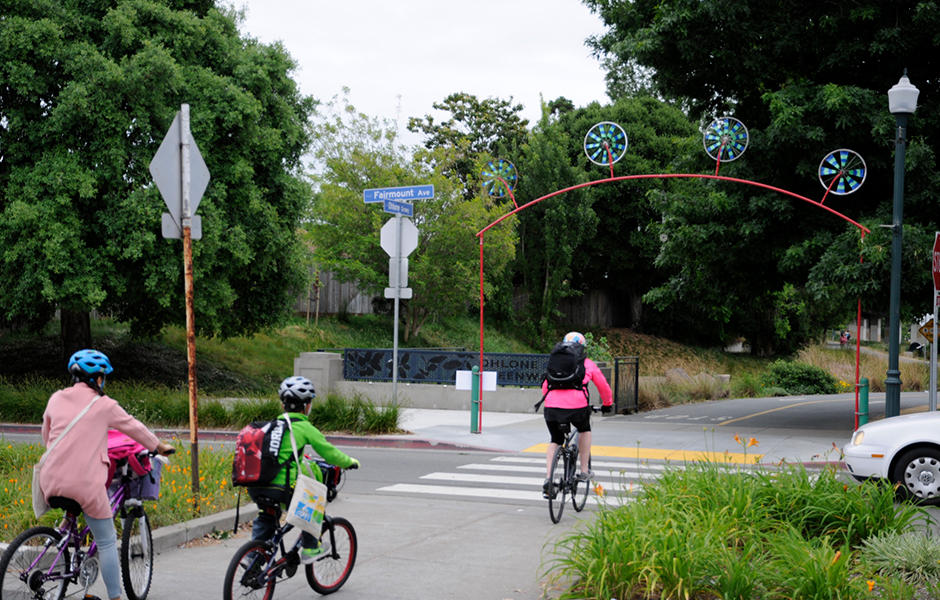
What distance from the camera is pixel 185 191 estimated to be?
7.91m

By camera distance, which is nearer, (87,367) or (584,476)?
(87,367)

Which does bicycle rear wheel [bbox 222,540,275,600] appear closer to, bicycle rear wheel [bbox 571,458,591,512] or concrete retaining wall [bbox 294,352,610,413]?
bicycle rear wheel [bbox 571,458,591,512]

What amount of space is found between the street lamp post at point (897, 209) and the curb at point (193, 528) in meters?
8.99

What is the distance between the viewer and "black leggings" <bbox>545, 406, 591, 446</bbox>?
839 centimetres

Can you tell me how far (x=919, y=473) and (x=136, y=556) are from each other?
784 cm

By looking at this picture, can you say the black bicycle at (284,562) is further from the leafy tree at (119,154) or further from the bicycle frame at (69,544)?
the leafy tree at (119,154)

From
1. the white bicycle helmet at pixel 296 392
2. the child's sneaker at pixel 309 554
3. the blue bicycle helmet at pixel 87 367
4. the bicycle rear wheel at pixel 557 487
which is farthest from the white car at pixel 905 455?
the blue bicycle helmet at pixel 87 367

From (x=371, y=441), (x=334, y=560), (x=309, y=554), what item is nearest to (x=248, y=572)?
(x=309, y=554)

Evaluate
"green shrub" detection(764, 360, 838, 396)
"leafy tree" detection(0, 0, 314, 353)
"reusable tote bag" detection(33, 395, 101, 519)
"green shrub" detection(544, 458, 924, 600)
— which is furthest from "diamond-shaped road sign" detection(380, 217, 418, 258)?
"green shrub" detection(764, 360, 838, 396)

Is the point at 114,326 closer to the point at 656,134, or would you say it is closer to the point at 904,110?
the point at 904,110

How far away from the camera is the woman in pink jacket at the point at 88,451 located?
501 centimetres

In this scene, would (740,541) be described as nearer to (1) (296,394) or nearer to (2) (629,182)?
→ (1) (296,394)

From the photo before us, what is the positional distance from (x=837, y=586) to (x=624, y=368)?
49.3 ft

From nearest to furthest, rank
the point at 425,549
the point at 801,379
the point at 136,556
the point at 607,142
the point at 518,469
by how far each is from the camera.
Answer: the point at 136,556, the point at 425,549, the point at 518,469, the point at 607,142, the point at 801,379
